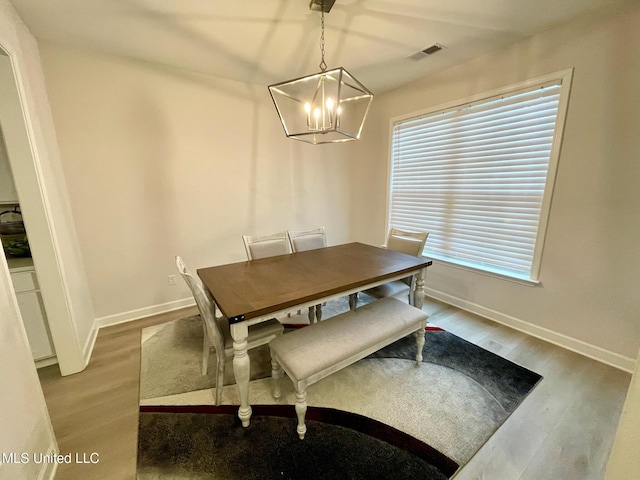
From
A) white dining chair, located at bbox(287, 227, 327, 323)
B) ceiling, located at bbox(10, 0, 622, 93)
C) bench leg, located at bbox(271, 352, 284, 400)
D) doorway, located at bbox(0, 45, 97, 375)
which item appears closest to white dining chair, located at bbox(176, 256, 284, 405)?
bench leg, located at bbox(271, 352, 284, 400)

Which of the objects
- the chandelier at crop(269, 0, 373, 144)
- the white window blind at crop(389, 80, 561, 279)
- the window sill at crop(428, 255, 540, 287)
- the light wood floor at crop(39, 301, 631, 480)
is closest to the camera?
the light wood floor at crop(39, 301, 631, 480)

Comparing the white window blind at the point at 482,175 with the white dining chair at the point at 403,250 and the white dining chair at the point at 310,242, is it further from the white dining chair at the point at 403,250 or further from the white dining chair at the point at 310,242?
the white dining chair at the point at 310,242

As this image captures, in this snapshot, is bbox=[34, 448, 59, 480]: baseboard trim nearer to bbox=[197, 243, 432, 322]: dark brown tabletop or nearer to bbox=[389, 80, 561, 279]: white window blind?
bbox=[197, 243, 432, 322]: dark brown tabletop

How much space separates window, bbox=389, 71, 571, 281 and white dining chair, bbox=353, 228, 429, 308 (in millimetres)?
732

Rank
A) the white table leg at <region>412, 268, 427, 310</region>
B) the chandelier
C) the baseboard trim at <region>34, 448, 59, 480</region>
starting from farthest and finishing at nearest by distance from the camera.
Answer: the white table leg at <region>412, 268, 427, 310</region> → the chandelier → the baseboard trim at <region>34, 448, 59, 480</region>

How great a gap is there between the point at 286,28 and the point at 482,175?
7.54 ft

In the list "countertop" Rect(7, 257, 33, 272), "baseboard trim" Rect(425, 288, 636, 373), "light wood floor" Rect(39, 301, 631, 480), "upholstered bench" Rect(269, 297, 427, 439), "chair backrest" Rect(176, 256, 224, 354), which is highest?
"countertop" Rect(7, 257, 33, 272)

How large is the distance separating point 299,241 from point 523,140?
231 centimetres

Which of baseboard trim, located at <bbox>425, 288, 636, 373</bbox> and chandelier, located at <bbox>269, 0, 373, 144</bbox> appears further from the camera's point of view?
baseboard trim, located at <bbox>425, 288, 636, 373</bbox>

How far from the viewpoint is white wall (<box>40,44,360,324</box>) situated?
7.68ft

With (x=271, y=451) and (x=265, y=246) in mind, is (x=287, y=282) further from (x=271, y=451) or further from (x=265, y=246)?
(x=271, y=451)

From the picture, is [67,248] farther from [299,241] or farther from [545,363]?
[545,363]

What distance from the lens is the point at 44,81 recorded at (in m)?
2.15

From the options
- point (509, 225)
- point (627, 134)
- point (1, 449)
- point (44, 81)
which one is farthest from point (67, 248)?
point (627, 134)
